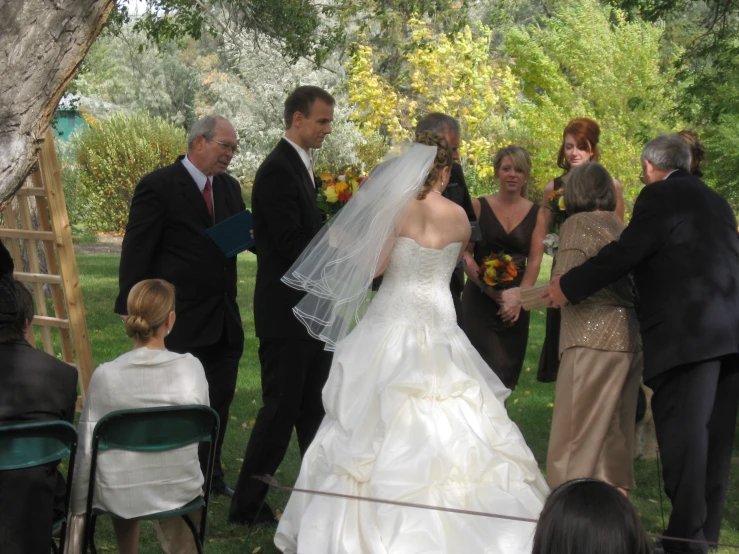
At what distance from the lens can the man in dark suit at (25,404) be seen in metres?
3.69

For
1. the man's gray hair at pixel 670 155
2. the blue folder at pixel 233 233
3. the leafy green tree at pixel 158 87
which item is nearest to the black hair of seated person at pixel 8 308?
the blue folder at pixel 233 233

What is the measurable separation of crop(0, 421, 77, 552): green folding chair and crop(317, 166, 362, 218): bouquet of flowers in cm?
217

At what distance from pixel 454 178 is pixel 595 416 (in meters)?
1.96

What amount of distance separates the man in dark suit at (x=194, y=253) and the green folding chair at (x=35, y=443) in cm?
198

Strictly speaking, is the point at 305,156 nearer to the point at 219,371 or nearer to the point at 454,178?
the point at 454,178

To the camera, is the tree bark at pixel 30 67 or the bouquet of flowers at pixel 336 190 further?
the bouquet of flowers at pixel 336 190

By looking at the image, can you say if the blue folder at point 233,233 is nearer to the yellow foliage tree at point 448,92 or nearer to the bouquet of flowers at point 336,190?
the bouquet of flowers at point 336,190

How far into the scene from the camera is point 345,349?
199 inches

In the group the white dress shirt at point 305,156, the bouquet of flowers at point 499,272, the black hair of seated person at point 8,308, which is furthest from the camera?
the bouquet of flowers at point 499,272

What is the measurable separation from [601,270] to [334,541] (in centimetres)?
202

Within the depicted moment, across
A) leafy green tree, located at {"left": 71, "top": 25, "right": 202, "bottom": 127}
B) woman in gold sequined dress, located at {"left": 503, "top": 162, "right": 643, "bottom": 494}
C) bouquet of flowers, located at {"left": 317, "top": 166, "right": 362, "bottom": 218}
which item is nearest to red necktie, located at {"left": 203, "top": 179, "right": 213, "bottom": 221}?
bouquet of flowers, located at {"left": 317, "top": 166, "right": 362, "bottom": 218}

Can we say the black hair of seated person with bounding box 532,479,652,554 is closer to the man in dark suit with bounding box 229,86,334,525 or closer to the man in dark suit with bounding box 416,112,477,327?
the man in dark suit with bounding box 229,86,334,525

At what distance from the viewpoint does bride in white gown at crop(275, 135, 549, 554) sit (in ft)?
14.7

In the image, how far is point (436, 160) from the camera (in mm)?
5164
